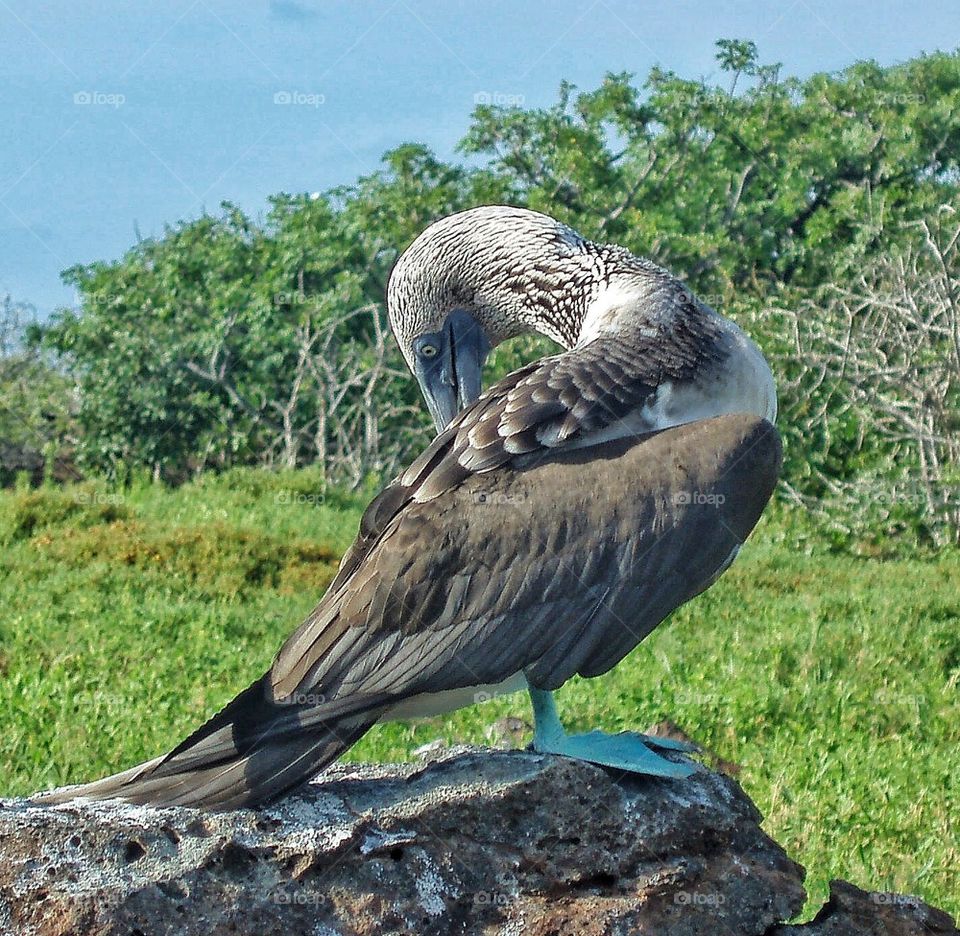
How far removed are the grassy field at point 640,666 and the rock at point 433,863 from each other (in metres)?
1.85

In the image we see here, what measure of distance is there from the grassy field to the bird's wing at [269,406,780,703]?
211 centimetres

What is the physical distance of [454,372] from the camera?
16.2 ft

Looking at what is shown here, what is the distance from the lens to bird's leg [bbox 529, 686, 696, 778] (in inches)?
142

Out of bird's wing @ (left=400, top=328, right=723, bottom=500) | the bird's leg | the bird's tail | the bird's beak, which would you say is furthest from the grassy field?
the bird's tail

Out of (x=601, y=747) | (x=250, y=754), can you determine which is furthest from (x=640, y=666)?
(x=250, y=754)

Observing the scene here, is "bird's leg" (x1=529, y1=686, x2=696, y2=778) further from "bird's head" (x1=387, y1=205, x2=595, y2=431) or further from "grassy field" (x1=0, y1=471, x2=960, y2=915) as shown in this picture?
"grassy field" (x1=0, y1=471, x2=960, y2=915)

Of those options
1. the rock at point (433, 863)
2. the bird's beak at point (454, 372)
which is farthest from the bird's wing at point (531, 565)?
the bird's beak at point (454, 372)

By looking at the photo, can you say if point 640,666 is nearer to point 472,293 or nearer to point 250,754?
point 472,293

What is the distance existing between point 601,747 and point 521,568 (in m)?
0.53

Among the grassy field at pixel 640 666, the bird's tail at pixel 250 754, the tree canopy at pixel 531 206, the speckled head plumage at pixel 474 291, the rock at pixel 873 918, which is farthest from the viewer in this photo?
the tree canopy at pixel 531 206

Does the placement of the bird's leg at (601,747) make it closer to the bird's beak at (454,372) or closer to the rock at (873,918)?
the rock at (873,918)

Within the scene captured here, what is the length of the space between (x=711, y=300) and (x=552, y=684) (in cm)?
1295

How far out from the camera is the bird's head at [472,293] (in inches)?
194

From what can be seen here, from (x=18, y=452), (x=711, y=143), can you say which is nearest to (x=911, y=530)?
(x=711, y=143)
